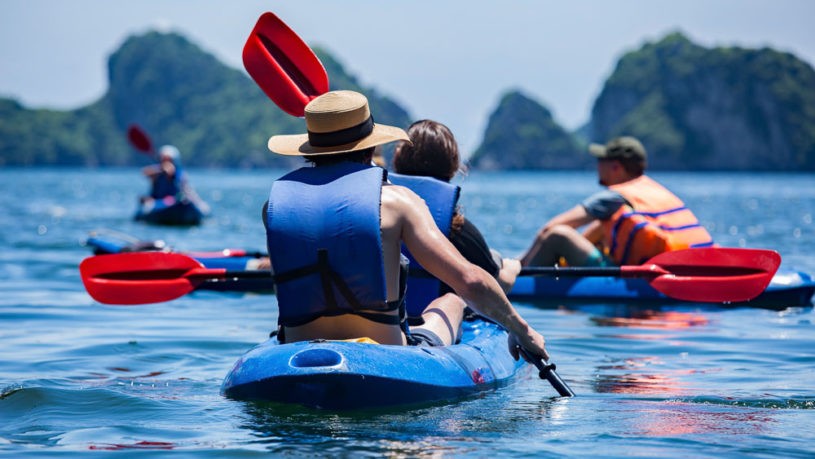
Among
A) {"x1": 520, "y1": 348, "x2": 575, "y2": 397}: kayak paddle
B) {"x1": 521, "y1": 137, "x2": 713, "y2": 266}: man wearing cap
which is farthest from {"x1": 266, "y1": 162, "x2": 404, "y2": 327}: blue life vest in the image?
{"x1": 521, "y1": 137, "x2": 713, "y2": 266}: man wearing cap

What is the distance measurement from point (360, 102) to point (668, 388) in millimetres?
2307

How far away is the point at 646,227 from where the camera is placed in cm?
870

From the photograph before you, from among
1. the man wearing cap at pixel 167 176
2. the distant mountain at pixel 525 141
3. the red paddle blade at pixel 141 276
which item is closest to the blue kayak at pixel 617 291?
the red paddle blade at pixel 141 276

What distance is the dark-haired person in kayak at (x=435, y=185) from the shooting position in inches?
213

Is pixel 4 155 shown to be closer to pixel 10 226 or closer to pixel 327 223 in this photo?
pixel 10 226

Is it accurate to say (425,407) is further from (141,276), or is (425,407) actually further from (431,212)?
(141,276)

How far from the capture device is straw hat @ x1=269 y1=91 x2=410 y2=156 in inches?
179

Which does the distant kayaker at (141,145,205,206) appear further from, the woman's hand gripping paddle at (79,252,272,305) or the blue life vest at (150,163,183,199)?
the woman's hand gripping paddle at (79,252,272,305)

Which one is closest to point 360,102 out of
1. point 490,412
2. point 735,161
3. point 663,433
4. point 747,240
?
point 490,412

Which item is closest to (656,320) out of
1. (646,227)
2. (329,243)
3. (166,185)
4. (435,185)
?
(646,227)

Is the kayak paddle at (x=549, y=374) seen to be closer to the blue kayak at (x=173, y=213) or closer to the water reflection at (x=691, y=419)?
the water reflection at (x=691, y=419)

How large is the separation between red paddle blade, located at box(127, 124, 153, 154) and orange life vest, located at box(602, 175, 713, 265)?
15.1m

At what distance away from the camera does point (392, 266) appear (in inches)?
174

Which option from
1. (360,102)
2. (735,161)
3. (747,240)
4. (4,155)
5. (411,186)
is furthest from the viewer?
(4,155)
